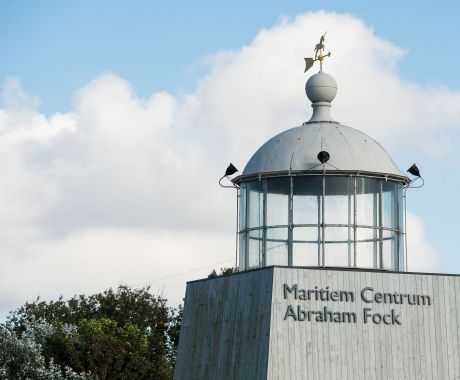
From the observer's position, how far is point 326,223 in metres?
32.5

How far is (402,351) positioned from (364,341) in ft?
3.12

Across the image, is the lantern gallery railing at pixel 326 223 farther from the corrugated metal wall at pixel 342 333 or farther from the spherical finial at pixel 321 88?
the spherical finial at pixel 321 88

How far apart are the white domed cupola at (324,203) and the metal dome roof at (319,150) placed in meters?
0.02

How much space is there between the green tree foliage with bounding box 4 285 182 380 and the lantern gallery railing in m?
26.6

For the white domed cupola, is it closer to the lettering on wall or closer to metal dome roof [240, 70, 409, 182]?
metal dome roof [240, 70, 409, 182]

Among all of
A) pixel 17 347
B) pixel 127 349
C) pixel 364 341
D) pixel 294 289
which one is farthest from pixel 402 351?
pixel 127 349

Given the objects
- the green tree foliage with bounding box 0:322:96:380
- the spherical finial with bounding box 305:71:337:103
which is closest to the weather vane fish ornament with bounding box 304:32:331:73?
the spherical finial with bounding box 305:71:337:103

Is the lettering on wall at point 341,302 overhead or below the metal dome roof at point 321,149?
below

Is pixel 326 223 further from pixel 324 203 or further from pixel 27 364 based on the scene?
pixel 27 364

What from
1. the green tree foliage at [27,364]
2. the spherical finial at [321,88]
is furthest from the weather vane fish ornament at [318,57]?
the green tree foliage at [27,364]

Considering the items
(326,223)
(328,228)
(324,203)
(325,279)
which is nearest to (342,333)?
(325,279)

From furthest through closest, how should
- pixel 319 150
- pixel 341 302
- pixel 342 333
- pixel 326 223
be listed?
1. pixel 319 150
2. pixel 326 223
3. pixel 341 302
4. pixel 342 333

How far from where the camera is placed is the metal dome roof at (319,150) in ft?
107

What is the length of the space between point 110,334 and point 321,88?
33.4 meters
